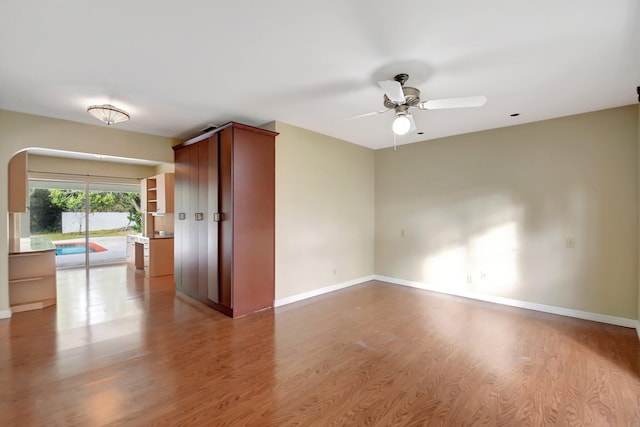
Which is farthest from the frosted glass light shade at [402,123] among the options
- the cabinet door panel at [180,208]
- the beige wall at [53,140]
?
the beige wall at [53,140]

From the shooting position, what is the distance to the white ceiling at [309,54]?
1852 mm

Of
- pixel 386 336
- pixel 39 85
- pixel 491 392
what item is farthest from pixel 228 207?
pixel 491 392

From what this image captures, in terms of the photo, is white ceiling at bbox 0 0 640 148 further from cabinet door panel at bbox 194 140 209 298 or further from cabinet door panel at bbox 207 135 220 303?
cabinet door panel at bbox 194 140 209 298

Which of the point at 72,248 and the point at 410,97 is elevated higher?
the point at 410,97

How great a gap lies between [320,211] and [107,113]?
9.74 ft

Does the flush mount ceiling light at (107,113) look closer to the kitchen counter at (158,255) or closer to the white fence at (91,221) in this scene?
the kitchen counter at (158,255)

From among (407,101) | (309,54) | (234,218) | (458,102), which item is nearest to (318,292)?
(234,218)

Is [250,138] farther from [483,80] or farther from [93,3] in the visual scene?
[483,80]

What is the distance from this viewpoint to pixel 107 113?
3391mm

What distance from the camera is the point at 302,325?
137 inches

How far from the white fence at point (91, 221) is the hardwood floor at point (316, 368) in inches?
155

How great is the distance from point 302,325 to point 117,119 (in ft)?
10.7

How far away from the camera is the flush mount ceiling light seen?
3.31 m

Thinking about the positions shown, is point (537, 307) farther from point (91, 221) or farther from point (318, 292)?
point (91, 221)
